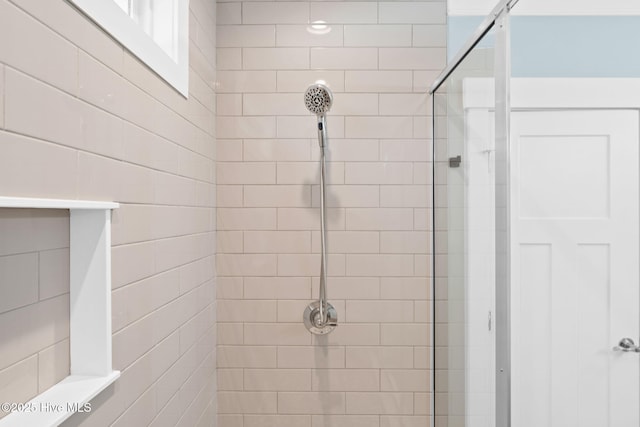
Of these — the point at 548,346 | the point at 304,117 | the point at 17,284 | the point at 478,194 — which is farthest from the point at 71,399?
the point at 304,117

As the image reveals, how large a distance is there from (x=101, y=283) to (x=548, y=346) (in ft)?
3.10

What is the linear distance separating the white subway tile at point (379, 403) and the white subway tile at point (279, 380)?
195mm

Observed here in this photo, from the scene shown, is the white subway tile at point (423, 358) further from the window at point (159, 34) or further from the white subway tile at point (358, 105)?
the window at point (159, 34)

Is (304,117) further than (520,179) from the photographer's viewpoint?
Yes

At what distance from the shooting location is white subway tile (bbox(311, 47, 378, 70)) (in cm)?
199

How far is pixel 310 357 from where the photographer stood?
77.8 inches

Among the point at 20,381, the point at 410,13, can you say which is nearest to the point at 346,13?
the point at 410,13

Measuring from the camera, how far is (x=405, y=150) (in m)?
2.00

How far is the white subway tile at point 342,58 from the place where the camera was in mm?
1993

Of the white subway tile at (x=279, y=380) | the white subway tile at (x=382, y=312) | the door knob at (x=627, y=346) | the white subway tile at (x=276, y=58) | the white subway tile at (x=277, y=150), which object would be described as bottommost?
the white subway tile at (x=279, y=380)

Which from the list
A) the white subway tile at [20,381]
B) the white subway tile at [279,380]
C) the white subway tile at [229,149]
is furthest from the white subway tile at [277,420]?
the white subway tile at [20,381]

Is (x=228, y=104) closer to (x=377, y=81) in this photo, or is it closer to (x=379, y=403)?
(x=377, y=81)

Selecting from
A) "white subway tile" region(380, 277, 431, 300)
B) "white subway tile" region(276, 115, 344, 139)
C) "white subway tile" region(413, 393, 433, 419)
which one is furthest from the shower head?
"white subway tile" region(413, 393, 433, 419)

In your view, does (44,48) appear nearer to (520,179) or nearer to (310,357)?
(520,179)
